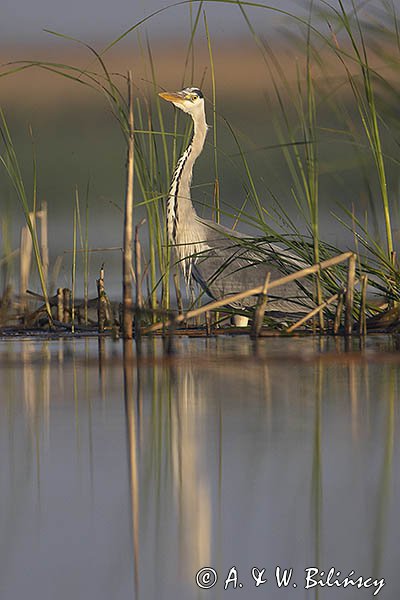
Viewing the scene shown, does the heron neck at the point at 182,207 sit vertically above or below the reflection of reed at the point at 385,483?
above

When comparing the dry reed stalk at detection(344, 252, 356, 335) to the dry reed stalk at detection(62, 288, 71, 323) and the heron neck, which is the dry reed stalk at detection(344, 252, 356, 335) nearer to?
the dry reed stalk at detection(62, 288, 71, 323)

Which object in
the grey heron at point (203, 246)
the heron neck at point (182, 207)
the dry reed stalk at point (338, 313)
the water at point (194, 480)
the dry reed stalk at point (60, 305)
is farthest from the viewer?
the heron neck at point (182, 207)

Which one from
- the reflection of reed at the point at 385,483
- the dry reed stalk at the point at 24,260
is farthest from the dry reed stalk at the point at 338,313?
the dry reed stalk at the point at 24,260

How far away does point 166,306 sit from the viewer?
5.08m

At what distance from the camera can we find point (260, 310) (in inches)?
174

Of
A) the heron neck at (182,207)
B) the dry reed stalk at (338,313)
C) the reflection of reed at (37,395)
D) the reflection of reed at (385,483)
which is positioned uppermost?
the heron neck at (182,207)

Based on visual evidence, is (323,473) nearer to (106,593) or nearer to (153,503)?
(153,503)

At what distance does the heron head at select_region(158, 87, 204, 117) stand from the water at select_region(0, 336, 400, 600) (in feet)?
10.6

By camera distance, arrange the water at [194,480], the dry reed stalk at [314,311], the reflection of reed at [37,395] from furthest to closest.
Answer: the dry reed stalk at [314,311] < the reflection of reed at [37,395] < the water at [194,480]

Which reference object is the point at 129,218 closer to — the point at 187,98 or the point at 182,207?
the point at 182,207

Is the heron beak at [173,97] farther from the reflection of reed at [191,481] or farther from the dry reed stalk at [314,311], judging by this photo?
the reflection of reed at [191,481]

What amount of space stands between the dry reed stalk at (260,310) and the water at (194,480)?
0.60 metres

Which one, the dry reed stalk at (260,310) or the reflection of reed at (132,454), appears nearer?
Answer: the reflection of reed at (132,454)

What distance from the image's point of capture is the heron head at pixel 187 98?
6.64m
